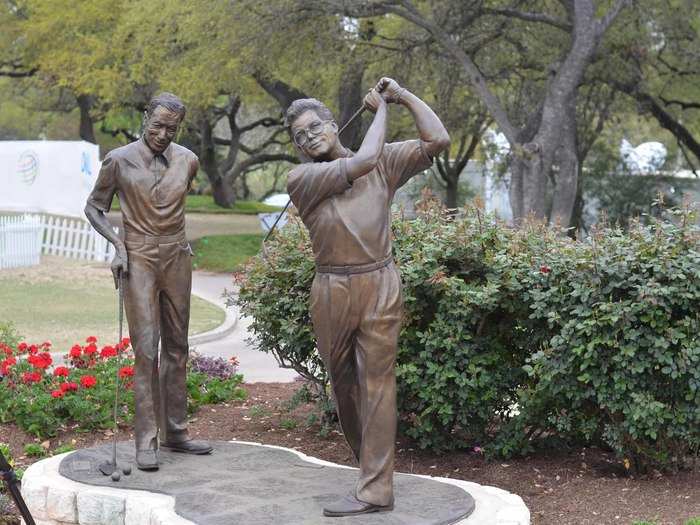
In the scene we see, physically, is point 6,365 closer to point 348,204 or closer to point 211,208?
point 348,204

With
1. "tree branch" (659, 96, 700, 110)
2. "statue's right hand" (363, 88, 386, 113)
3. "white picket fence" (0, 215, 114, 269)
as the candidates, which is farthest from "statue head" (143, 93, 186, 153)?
"tree branch" (659, 96, 700, 110)

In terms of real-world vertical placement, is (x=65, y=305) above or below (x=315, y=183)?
below

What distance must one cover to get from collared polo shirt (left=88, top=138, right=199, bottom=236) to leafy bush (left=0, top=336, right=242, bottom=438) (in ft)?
5.64

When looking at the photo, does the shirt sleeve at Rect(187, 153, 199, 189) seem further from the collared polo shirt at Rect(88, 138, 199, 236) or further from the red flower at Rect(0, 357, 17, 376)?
the red flower at Rect(0, 357, 17, 376)

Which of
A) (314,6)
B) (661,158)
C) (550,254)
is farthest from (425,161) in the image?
(661,158)

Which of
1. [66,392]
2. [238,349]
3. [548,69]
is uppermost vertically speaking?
[548,69]

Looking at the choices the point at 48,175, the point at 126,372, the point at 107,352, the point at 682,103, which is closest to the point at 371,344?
the point at 126,372

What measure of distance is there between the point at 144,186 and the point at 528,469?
10.2ft

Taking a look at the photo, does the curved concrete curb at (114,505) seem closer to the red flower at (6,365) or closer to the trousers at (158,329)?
the trousers at (158,329)

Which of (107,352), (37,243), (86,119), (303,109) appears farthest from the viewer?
(86,119)

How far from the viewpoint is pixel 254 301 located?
7.75 m

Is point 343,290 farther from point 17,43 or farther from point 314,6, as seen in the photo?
point 17,43

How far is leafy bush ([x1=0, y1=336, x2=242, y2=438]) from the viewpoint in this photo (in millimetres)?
8000

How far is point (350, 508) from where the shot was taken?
525 cm
